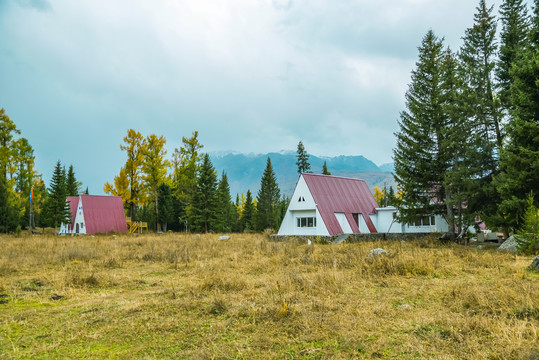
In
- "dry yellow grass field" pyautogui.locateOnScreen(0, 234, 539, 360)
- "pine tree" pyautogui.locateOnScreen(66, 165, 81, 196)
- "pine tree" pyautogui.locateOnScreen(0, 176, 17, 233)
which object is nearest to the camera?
"dry yellow grass field" pyautogui.locateOnScreen(0, 234, 539, 360)

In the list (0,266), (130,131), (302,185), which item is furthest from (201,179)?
(0,266)

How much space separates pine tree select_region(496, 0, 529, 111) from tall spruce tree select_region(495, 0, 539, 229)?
335 centimetres

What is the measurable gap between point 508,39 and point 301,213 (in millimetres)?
19497

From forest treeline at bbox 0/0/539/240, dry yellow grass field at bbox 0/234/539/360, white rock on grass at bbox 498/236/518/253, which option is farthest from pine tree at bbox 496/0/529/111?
dry yellow grass field at bbox 0/234/539/360

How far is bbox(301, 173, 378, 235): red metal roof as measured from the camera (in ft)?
97.2

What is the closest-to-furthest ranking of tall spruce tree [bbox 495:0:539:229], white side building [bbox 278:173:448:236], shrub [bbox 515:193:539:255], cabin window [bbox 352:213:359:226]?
shrub [bbox 515:193:539:255]
tall spruce tree [bbox 495:0:539:229]
white side building [bbox 278:173:448:236]
cabin window [bbox 352:213:359:226]

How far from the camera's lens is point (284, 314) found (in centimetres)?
561

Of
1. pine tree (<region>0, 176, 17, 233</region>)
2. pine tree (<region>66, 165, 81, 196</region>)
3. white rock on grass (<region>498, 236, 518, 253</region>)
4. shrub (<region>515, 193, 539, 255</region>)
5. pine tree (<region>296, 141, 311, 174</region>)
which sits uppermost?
pine tree (<region>296, 141, 311, 174</region>)

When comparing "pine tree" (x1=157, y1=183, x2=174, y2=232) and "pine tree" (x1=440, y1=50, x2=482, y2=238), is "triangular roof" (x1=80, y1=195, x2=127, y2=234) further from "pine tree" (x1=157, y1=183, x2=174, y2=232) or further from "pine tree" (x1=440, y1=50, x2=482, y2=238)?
"pine tree" (x1=440, y1=50, x2=482, y2=238)

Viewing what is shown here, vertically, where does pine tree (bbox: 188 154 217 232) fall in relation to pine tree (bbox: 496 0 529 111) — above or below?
below

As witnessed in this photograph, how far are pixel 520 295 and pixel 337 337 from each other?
153 inches

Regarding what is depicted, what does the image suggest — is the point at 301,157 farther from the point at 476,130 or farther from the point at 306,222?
the point at 476,130

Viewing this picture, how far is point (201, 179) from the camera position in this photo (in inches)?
1666

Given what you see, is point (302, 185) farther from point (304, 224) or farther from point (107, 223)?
point (107, 223)
